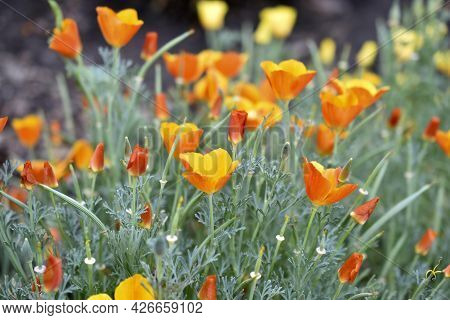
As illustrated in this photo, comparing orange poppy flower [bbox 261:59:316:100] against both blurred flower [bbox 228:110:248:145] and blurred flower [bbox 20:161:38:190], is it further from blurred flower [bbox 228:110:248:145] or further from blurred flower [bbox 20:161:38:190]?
blurred flower [bbox 20:161:38:190]

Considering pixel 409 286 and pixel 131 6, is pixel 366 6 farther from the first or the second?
pixel 409 286

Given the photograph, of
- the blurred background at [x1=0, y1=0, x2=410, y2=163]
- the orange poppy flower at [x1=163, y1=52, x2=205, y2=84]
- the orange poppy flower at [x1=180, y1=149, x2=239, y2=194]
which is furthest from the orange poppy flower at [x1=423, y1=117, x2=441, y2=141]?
the blurred background at [x1=0, y1=0, x2=410, y2=163]

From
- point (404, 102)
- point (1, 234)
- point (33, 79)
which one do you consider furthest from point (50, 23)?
point (1, 234)

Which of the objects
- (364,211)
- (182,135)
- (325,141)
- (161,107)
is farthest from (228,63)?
(364,211)

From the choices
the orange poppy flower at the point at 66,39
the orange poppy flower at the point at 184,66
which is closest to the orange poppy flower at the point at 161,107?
the orange poppy flower at the point at 184,66

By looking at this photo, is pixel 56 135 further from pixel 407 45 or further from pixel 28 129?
pixel 407 45

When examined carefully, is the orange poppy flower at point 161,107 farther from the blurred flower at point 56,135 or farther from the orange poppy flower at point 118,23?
the blurred flower at point 56,135
